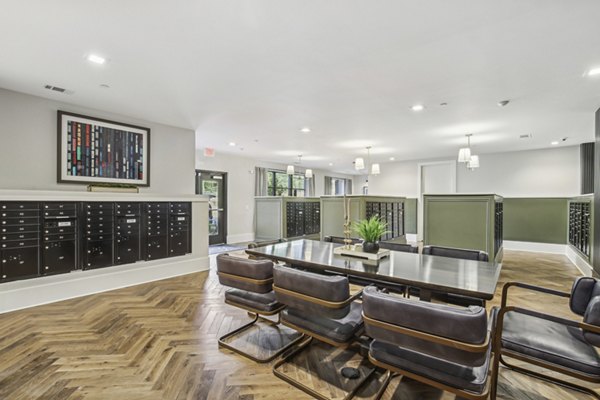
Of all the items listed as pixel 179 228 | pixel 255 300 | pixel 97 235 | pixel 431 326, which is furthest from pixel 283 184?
pixel 431 326

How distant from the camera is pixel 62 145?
3.82 meters

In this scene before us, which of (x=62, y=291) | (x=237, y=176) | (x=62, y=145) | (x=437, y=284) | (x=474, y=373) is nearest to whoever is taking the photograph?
(x=474, y=373)

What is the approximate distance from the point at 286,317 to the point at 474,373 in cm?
112

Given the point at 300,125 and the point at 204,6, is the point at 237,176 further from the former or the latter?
the point at 204,6

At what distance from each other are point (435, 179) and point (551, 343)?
26.9 feet

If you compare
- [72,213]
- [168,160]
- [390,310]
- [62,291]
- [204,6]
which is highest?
[204,6]

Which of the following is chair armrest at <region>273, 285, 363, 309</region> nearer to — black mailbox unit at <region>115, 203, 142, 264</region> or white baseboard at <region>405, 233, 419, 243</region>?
black mailbox unit at <region>115, 203, 142, 264</region>

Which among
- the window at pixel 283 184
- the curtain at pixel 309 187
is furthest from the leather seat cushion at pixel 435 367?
the curtain at pixel 309 187

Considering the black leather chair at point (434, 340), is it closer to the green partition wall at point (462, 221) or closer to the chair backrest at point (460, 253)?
the chair backrest at point (460, 253)

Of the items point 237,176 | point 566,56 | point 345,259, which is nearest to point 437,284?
point 345,259

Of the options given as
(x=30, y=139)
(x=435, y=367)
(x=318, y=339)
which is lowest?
(x=318, y=339)

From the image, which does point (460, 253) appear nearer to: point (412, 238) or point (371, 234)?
point (371, 234)

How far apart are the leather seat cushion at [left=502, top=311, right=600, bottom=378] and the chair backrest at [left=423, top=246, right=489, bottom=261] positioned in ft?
2.18

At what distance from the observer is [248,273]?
2068 mm
